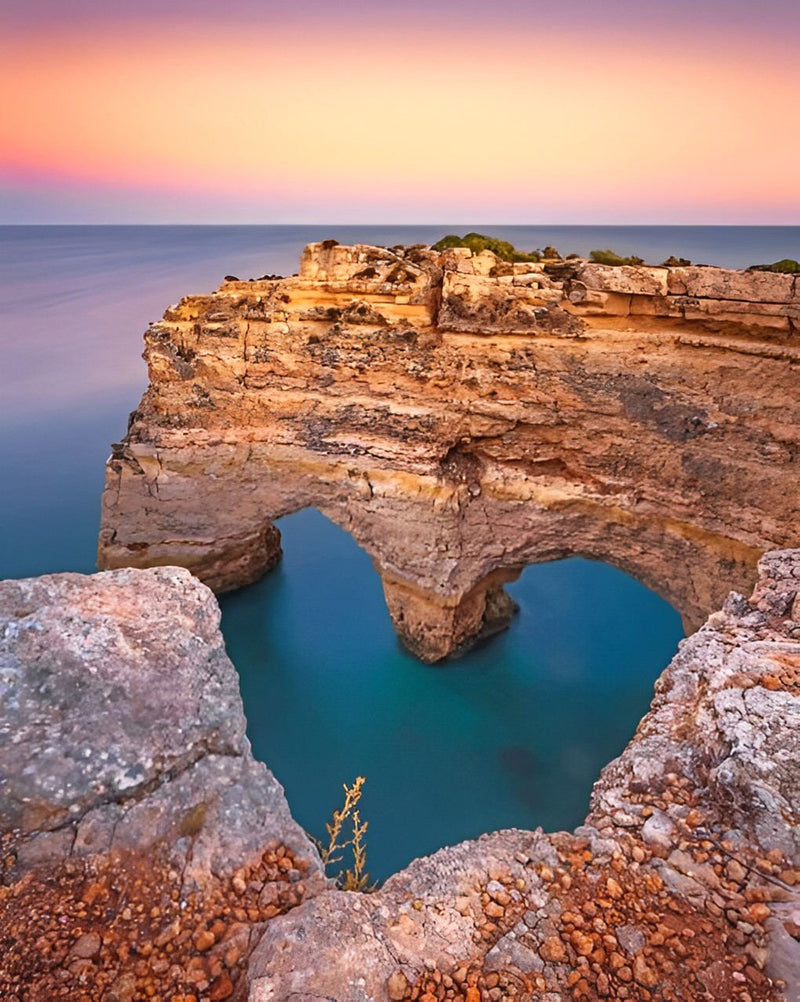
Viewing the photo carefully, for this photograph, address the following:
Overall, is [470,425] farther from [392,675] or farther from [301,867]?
[301,867]

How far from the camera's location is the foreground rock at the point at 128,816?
2.84m

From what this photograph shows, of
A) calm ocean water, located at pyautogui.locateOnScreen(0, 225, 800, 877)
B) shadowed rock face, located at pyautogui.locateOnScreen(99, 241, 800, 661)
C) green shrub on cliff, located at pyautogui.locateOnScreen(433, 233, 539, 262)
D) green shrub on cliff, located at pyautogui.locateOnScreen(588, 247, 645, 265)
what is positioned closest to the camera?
shadowed rock face, located at pyautogui.locateOnScreen(99, 241, 800, 661)

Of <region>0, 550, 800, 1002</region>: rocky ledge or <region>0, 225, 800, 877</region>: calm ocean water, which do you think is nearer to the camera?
<region>0, 550, 800, 1002</region>: rocky ledge

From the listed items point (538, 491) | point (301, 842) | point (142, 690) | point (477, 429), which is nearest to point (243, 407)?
point (477, 429)

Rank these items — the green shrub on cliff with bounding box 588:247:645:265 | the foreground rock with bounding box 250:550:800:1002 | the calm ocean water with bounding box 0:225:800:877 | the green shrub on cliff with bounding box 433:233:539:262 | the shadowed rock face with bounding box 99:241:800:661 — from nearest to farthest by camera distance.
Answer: the foreground rock with bounding box 250:550:800:1002, the shadowed rock face with bounding box 99:241:800:661, the calm ocean water with bounding box 0:225:800:877, the green shrub on cliff with bounding box 588:247:645:265, the green shrub on cliff with bounding box 433:233:539:262

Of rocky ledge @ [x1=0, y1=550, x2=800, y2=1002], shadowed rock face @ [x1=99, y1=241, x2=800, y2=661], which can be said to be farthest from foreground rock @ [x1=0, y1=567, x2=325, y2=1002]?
shadowed rock face @ [x1=99, y1=241, x2=800, y2=661]

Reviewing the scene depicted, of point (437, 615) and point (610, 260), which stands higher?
point (610, 260)

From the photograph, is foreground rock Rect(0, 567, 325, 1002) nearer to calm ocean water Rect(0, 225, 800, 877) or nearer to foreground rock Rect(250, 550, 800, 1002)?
foreground rock Rect(250, 550, 800, 1002)

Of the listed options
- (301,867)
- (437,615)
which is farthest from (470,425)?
(301,867)

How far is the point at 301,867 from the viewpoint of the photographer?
3.38 metres

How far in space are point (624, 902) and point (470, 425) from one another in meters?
7.26

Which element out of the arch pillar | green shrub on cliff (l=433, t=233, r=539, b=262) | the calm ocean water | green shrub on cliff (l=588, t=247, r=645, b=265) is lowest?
the calm ocean water

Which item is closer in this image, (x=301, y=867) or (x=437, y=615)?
(x=301, y=867)

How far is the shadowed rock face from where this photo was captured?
8.30 metres
